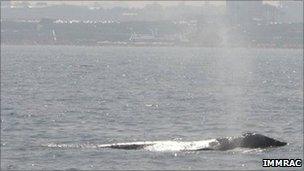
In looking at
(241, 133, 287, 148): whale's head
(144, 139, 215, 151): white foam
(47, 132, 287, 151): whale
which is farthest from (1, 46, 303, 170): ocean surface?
(144, 139, 215, 151): white foam

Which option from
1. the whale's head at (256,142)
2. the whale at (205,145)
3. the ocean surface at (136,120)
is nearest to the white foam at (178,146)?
the whale at (205,145)

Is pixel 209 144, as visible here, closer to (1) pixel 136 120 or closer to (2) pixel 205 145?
(2) pixel 205 145

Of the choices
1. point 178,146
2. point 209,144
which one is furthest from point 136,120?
point 209,144

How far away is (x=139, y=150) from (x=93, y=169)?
318 inches

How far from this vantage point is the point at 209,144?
6525cm

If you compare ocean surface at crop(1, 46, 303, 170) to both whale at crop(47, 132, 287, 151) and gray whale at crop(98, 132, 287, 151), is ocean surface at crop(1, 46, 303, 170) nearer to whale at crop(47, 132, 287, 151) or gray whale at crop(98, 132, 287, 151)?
whale at crop(47, 132, 287, 151)

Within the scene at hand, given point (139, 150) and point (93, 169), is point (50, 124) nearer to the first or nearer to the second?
point (139, 150)

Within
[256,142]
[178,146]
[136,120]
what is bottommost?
[136,120]

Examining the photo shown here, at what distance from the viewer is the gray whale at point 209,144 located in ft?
211

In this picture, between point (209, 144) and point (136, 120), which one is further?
point (136, 120)

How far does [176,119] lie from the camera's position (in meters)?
88.1

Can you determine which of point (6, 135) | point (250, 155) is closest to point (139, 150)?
point (250, 155)

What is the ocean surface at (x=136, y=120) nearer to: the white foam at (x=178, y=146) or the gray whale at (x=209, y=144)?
the gray whale at (x=209, y=144)

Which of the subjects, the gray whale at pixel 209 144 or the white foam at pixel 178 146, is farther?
the gray whale at pixel 209 144
